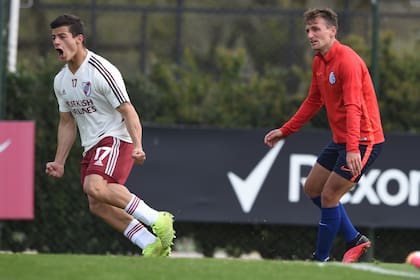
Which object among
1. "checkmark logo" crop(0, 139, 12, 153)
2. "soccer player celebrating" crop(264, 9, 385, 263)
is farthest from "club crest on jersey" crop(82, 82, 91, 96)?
"checkmark logo" crop(0, 139, 12, 153)

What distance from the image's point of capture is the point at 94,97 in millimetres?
8703

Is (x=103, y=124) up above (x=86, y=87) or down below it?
below

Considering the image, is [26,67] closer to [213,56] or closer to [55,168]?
[55,168]

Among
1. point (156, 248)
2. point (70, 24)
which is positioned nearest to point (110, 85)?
point (70, 24)

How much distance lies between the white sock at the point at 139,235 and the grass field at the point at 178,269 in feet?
3.41

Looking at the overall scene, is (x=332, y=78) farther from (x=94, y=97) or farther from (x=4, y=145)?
(x=4, y=145)

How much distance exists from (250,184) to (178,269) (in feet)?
14.8

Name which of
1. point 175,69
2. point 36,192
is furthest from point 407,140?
point 36,192

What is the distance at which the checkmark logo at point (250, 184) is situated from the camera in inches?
458

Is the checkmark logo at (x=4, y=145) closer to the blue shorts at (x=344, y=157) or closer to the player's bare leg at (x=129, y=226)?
the player's bare leg at (x=129, y=226)

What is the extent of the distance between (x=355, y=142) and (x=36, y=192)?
15.6 ft

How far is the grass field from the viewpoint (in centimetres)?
695

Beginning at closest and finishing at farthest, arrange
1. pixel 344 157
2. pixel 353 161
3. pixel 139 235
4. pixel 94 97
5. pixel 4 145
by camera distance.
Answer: pixel 353 161
pixel 94 97
pixel 344 157
pixel 139 235
pixel 4 145

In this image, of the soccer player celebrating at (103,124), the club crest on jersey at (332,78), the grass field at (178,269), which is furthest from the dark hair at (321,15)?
the grass field at (178,269)
